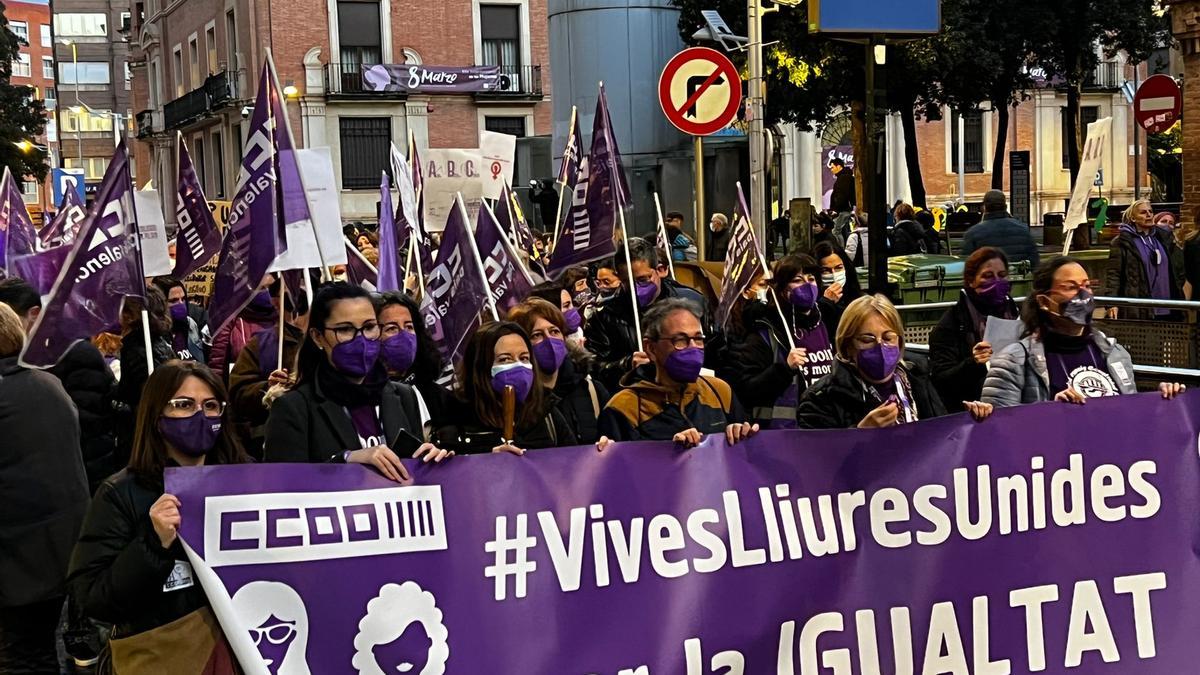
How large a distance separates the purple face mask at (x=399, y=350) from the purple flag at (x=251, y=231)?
5.40ft

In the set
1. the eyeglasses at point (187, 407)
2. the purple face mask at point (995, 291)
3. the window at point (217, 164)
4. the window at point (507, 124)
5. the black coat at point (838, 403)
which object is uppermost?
the window at point (507, 124)

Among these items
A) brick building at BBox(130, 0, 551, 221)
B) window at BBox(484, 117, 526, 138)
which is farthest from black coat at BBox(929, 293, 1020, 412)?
window at BBox(484, 117, 526, 138)

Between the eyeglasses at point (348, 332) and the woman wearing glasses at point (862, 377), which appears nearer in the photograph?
the eyeglasses at point (348, 332)

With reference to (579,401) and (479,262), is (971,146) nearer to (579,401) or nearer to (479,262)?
(479,262)

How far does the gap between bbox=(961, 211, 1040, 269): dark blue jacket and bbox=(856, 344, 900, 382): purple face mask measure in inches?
266

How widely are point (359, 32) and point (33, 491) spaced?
43617 mm

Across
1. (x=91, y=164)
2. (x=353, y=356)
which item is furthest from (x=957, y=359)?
(x=91, y=164)

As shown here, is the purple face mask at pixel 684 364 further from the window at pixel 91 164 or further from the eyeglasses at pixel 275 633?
the window at pixel 91 164

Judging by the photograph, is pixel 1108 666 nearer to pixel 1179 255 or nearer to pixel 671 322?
pixel 671 322

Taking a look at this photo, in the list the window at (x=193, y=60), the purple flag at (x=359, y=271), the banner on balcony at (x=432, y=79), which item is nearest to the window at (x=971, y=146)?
the banner on balcony at (x=432, y=79)

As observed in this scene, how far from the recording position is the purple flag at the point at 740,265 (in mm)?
7895

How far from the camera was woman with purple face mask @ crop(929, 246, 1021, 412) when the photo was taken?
A: 6230 mm

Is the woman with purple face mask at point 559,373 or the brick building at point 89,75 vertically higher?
the brick building at point 89,75

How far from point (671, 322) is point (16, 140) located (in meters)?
50.6
